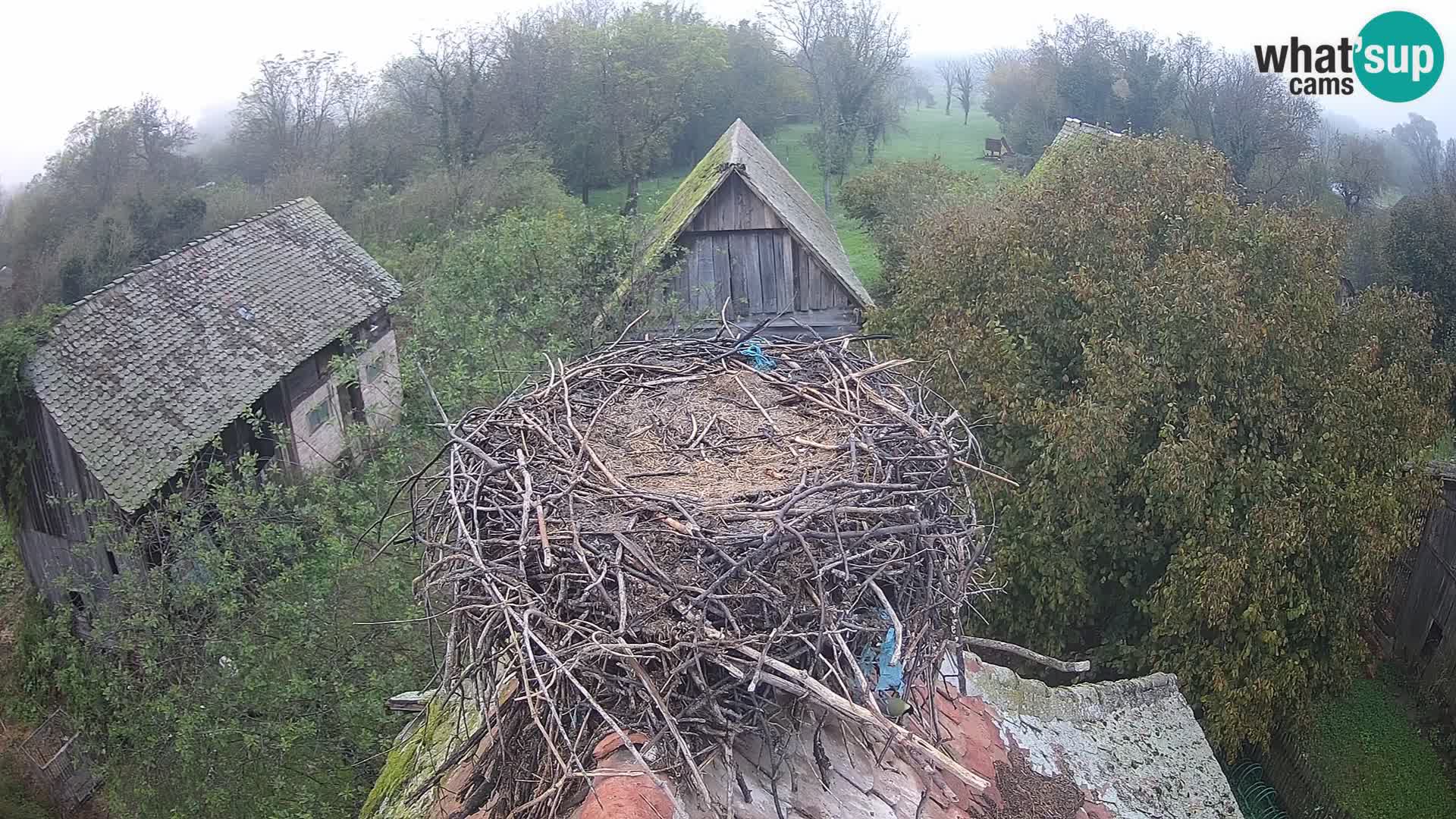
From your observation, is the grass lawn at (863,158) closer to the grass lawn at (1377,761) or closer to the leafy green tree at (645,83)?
the leafy green tree at (645,83)

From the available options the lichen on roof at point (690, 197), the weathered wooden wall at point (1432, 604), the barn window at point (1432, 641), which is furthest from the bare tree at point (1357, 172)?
the lichen on roof at point (690, 197)

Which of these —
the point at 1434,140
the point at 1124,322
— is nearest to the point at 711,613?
the point at 1124,322

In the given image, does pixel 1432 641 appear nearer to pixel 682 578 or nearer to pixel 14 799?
pixel 682 578

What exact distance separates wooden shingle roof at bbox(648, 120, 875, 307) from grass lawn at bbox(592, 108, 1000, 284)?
553 cm

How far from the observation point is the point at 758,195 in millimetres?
12000

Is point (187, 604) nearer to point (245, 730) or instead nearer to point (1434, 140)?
point (245, 730)

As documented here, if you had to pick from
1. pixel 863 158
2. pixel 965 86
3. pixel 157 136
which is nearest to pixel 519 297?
pixel 157 136

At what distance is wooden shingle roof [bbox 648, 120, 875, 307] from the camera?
39.5 feet

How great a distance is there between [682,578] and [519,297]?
328 inches

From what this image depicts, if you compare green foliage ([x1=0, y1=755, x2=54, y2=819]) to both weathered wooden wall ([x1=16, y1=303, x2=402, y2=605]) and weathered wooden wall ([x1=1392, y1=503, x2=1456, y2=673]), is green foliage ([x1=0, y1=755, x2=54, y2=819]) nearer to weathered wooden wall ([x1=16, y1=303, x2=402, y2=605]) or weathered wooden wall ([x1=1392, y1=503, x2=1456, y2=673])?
weathered wooden wall ([x1=16, y1=303, x2=402, y2=605])

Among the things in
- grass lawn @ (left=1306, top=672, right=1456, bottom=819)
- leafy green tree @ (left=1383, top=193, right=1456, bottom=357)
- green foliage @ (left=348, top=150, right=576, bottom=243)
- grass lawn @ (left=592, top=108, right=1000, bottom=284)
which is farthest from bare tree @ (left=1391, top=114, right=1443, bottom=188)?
green foliage @ (left=348, top=150, right=576, bottom=243)

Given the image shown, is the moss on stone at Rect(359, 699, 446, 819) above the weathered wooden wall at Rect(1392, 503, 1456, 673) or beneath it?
above

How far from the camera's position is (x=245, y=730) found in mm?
7598

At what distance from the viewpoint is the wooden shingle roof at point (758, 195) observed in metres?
12.0
